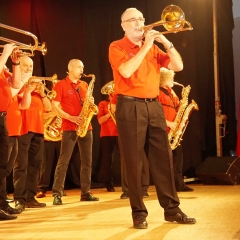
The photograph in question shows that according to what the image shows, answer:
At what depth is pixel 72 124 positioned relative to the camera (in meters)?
6.21

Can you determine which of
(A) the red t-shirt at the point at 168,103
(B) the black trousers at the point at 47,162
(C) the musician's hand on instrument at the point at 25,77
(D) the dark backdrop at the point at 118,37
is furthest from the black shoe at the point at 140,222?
(D) the dark backdrop at the point at 118,37

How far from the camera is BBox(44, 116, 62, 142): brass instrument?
291 inches

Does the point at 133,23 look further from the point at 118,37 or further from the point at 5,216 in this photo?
the point at 118,37

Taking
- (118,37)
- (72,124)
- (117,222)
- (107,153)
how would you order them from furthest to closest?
(118,37), (107,153), (72,124), (117,222)

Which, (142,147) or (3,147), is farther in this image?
(3,147)

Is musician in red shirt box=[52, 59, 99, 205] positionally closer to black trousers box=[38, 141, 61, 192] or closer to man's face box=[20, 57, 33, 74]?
man's face box=[20, 57, 33, 74]

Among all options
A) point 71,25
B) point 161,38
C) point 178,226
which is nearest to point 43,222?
point 178,226

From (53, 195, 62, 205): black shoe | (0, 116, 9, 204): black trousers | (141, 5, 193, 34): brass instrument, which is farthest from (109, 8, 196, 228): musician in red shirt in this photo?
(53, 195, 62, 205): black shoe

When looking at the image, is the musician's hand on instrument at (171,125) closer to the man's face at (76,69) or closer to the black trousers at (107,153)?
the black trousers at (107,153)

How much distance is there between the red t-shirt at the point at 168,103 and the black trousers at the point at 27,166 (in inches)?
74.7

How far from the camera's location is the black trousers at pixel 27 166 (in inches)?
211

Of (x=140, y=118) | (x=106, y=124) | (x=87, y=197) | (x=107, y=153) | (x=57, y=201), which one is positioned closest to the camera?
(x=140, y=118)

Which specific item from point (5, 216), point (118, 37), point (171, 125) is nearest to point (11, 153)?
point (5, 216)

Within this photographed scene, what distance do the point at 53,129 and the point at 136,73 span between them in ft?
11.7
